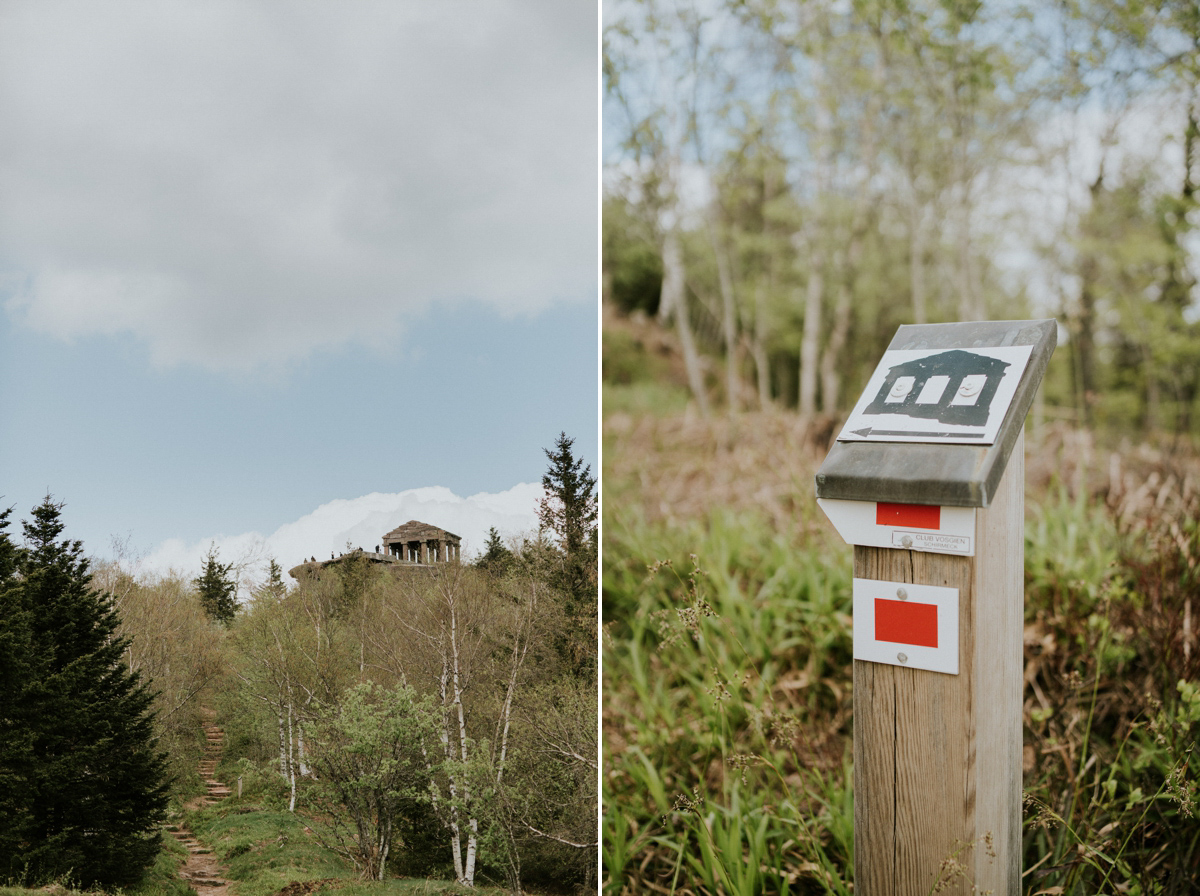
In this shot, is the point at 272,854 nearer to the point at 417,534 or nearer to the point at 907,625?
the point at 417,534

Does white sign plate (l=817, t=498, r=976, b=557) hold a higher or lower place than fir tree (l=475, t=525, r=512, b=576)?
higher

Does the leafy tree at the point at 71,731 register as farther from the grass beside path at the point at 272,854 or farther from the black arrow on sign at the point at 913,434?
the black arrow on sign at the point at 913,434

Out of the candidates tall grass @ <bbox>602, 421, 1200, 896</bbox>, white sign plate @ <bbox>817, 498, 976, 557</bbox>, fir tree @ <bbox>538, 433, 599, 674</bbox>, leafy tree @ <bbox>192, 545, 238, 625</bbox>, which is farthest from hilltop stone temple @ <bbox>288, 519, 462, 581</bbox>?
white sign plate @ <bbox>817, 498, 976, 557</bbox>

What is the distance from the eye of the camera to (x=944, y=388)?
1.28m

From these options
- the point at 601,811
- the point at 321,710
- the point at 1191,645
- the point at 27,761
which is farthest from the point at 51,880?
the point at 1191,645

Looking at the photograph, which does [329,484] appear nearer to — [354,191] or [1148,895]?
[354,191]

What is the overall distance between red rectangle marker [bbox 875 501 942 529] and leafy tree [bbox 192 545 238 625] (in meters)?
1.72

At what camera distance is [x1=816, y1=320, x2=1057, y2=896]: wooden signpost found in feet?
3.97

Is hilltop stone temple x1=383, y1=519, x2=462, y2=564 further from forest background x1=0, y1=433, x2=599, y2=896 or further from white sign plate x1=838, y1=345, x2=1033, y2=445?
white sign plate x1=838, y1=345, x2=1033, y2=445

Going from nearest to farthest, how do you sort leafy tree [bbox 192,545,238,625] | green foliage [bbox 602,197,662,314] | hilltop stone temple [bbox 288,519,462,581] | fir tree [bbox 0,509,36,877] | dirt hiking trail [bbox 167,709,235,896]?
1. fir tree [bbox 0,509,36,877]
2. dirt hiking trail [bbox 167,709,235,896]
3. leafy tree [bbox 192,545,238,625]
4. hilltop stone temple [bbox 288,519,462,581]
5. green foliage [bbox 602,197,662,314]

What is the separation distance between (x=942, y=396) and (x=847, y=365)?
165 inches

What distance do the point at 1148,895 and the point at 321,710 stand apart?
222cm

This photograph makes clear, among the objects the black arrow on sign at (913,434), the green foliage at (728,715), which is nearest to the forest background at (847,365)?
the green foliage at (728,715)

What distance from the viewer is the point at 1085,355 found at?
4422 mm
